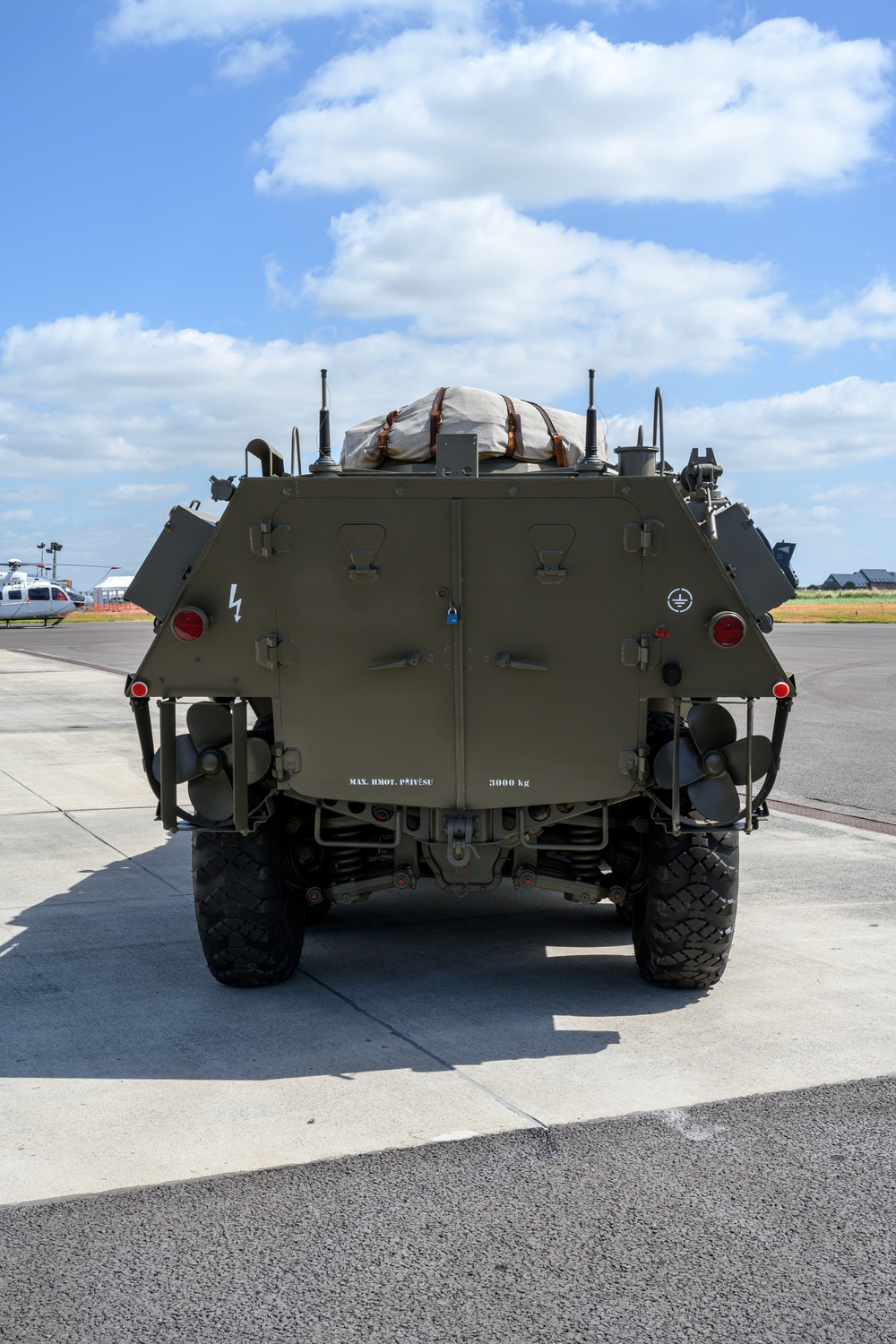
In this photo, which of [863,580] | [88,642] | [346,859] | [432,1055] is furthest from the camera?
[863,580]

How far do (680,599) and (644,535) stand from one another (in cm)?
32

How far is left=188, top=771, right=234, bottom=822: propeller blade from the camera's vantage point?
230 inches

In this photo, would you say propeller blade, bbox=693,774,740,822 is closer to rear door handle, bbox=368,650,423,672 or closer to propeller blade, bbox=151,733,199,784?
rear door handle, bbox=368,650,423,672

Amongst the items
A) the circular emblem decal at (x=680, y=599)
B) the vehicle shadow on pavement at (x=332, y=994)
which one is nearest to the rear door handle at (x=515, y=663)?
the circular emblem decal at (x=680, y=599)

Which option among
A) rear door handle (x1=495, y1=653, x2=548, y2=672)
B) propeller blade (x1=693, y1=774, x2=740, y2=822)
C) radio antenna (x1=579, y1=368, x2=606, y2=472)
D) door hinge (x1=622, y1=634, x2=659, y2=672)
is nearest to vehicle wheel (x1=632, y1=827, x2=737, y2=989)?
propeller blade (x1=693, y1=774, x2=740, y2=822)

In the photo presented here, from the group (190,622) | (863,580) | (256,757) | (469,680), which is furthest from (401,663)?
(863,580)

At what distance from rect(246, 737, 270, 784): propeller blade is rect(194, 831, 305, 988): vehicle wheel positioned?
354 millimetres

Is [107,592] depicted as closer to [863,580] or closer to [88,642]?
[88,642]

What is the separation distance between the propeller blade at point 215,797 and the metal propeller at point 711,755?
5.98ft

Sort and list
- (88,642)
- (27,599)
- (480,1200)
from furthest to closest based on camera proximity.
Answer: (27,599) < (88,642) < (480,1200)

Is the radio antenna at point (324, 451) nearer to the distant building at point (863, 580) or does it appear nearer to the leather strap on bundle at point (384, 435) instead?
the leather strap on bundle at point (384, 435)

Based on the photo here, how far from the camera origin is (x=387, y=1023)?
559 cm

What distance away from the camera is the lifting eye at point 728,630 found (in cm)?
550

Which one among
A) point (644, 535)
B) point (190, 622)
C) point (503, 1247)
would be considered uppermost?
point (644, 535)
